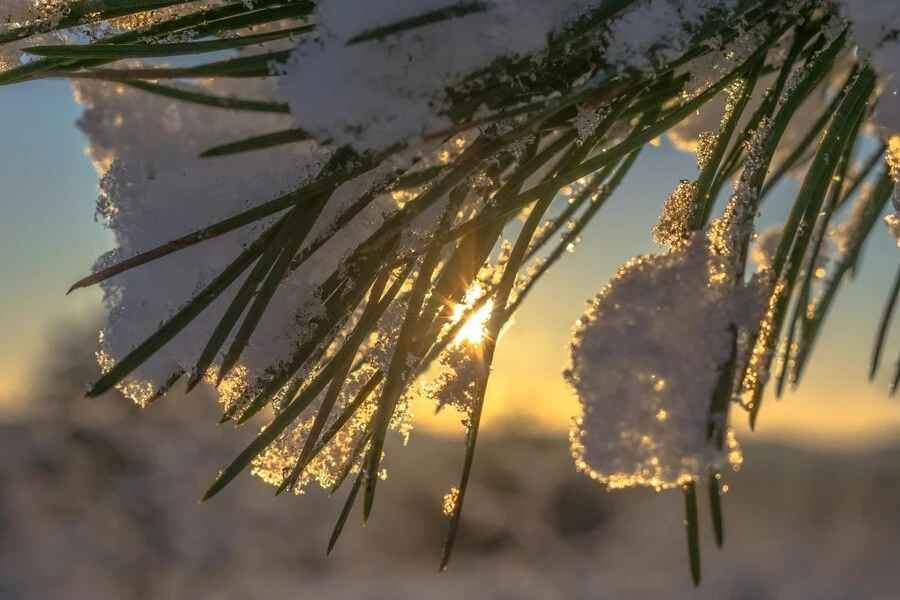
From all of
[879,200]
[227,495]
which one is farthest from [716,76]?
[227,495]

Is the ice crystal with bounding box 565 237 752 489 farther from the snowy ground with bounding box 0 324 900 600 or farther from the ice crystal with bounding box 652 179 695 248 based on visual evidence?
the snowy ground with bounding box 0 324 900 600

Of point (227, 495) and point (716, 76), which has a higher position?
point (227, 495)

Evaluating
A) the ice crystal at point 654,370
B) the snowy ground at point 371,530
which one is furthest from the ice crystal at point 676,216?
the snowy ground at point 371,530

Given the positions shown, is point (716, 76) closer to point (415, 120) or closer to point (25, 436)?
point (415, 120)

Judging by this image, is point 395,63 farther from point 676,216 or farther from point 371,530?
point 371,530

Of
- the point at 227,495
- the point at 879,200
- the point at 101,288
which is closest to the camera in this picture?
the point at 101,288

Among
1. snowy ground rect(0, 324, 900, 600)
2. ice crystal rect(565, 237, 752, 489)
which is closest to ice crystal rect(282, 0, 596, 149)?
ice crystal rect(565, 237, 752, 489)

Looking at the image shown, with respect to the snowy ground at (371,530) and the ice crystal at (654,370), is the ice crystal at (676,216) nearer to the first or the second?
the ice crystal at (654,370)
